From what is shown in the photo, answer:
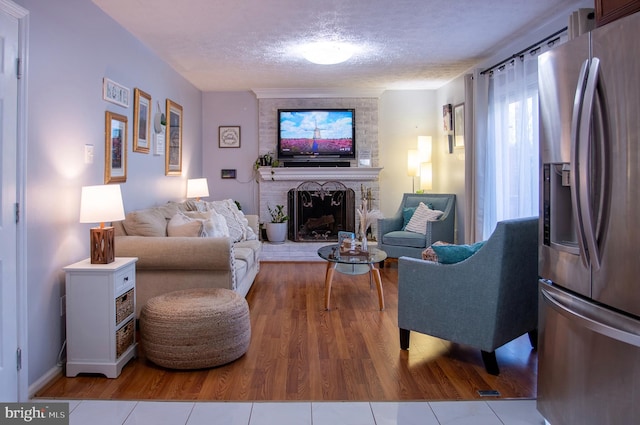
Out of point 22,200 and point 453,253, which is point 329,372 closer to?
point 453,253

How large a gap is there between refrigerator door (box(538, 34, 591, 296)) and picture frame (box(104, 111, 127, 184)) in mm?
2974

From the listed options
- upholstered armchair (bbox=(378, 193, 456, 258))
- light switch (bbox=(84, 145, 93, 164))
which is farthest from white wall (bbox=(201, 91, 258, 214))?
light switch (bbox=(84, 145, 93, 164))

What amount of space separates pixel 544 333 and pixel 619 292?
1.76 ft

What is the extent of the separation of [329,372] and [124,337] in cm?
129

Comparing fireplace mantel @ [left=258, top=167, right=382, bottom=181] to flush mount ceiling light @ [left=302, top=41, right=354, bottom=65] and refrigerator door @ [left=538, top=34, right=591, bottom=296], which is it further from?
refrigerator door @ [left=538, top=34, right=591, bottom=296]

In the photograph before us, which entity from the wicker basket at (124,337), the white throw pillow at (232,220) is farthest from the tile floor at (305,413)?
the white throw pillow at (232,220)

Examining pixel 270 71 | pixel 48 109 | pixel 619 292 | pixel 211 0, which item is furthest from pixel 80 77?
→ pixel 619 292

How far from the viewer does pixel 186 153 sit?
18.9ft

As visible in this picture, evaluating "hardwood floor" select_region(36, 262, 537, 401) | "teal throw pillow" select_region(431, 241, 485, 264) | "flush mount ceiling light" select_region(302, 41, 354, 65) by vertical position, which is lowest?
"hardwood floor" select_region(36, 262, 537, 401)

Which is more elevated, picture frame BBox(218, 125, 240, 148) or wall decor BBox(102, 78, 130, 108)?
picture frame BBox(218, 125, 240, 148)

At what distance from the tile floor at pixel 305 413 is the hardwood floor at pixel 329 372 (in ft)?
0.24

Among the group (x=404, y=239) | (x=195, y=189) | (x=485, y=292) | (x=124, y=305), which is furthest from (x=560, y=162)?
(x=195, y=189)

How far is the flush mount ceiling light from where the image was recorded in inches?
166

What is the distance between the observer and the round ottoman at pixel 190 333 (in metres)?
2.67
